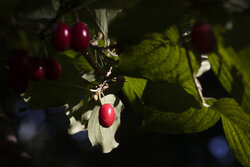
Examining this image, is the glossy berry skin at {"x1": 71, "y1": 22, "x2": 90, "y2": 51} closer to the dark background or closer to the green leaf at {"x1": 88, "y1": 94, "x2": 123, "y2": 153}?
the green leaf at {"x1": 88, "y1": 94, "x2": 123, "y2": 153}

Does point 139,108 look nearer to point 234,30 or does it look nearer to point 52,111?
point 234,30

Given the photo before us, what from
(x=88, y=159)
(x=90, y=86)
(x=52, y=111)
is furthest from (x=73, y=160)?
(x=90, y=86)

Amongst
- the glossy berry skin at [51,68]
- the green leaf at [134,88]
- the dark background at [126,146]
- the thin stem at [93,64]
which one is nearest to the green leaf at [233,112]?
the green leaf at [134,88]

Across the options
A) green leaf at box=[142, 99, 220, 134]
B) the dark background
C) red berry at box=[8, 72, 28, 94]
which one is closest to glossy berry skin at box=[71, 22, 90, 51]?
red berry at box=[8, 72, 28, 94]

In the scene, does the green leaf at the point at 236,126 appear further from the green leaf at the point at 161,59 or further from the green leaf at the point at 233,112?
the green leaf at the point at 161,59

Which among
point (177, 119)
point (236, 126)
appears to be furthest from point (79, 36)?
point (236, 126)
